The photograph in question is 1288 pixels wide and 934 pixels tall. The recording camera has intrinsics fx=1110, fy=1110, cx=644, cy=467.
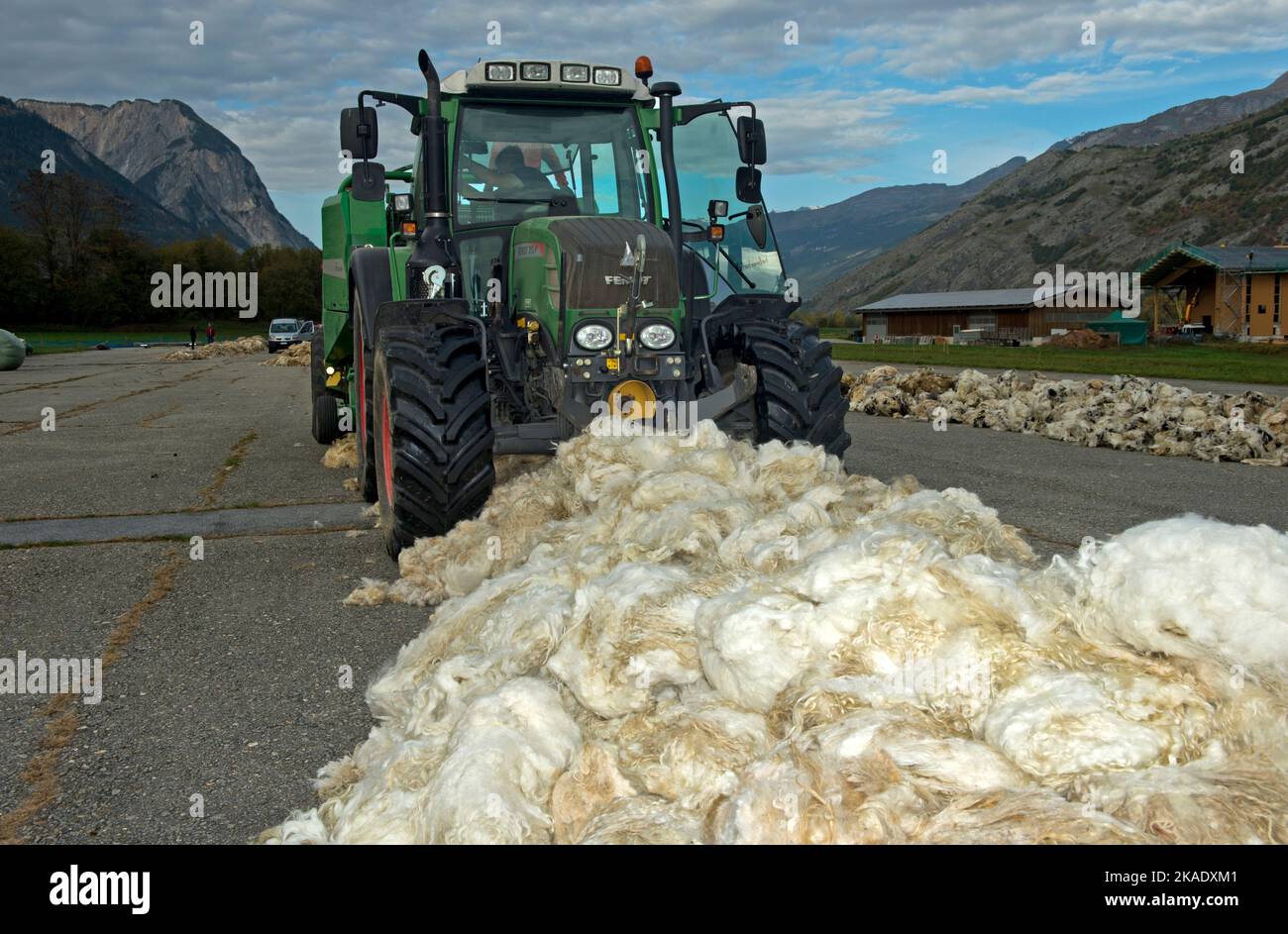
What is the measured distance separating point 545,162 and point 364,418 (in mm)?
2303

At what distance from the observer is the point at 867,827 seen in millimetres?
2553

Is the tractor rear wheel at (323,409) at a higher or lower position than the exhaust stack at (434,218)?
lower

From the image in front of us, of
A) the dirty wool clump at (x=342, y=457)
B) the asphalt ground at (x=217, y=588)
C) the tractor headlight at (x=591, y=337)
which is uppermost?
the tractor headlight at (x=591, y=337)

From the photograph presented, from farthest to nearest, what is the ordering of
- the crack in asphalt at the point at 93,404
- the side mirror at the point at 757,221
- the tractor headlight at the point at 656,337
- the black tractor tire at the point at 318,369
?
Answer: the crack in asphalt at the point at 93,404
the black tractor tire at the point at 318,369
the side mirror at the point at 757,221
the tractor headlight at the point at 656,337

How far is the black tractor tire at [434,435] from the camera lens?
6.12m

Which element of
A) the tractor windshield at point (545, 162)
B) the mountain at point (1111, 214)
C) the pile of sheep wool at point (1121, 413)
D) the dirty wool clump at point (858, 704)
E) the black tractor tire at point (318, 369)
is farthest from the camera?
the mountain at point (1111, 214)

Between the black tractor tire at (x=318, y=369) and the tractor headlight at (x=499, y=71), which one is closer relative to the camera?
the tractor headlight at (x=499, y=71)

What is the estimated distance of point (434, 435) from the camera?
241 inches

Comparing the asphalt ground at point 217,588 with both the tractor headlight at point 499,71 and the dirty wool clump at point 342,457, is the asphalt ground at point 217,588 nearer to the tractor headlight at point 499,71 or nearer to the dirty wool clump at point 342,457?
the dirty wool clump at point 342,457

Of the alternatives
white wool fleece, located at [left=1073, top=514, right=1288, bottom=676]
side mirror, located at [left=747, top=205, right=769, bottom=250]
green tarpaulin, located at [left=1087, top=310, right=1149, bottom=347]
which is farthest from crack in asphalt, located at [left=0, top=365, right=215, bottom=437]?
green tarpaulin, located at [left=1087, top=310, right=1149, bottom=347]

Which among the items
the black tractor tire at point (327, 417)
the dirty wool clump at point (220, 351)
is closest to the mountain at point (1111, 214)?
the dirty wool clump at point (220, 351)

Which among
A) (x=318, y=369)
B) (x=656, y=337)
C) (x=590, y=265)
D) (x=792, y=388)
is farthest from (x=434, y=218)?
(x=318, y=369)

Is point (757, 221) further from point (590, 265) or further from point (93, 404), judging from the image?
point (93, 404)
